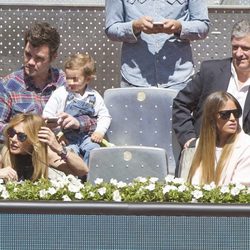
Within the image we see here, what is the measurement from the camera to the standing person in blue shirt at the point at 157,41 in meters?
8.26

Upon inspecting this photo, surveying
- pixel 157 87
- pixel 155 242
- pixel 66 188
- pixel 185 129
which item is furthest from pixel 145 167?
pixel 155 242

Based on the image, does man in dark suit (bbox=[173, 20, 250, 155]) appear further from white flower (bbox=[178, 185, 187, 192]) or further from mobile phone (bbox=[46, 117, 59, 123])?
white flower (bbox=[178, 185, 187, 192])

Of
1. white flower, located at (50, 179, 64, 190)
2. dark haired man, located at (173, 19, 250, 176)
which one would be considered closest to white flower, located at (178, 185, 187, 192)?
white flower, located at (50, 179, 64, 190)

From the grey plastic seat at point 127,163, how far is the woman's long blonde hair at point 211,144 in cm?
41

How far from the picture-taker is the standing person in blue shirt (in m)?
8.26

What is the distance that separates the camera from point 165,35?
8.30m

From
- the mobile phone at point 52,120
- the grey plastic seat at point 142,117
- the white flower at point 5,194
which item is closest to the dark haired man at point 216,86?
the grey plastic seat at point 142,117

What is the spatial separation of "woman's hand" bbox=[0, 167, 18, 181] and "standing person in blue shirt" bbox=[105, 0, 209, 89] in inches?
66.9

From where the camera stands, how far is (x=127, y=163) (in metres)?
7.32

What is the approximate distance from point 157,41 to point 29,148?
1.70 metres

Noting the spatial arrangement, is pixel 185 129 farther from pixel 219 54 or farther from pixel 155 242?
pixel 155 242

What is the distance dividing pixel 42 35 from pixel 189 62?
3.78 ft

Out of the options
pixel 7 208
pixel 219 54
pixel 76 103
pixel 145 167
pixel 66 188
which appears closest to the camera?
pixel 7 208

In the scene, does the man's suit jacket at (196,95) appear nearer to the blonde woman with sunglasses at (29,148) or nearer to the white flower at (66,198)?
the blonde woman with sunglasses at (29,148)
